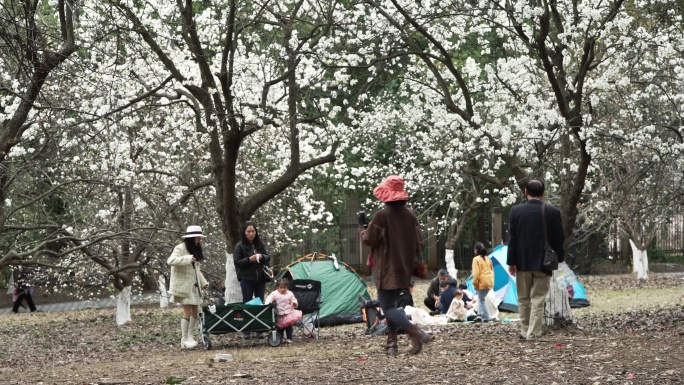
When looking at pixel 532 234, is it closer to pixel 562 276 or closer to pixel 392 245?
pixel 562 276

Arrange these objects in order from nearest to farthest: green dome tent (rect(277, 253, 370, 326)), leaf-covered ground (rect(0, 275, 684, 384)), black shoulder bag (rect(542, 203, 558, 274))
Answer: leaf-covered ground (rect(0, 275, 684, 384))
black shoulder bag (rect(542, 203, 558, 274))
green dome tent (rect(277, 253, 370, 326))

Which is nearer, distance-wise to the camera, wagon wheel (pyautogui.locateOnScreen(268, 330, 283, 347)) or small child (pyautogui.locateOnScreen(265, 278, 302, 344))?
wagon wheel (pyautogui.locateOnScreen(268, 330, 283, 347))

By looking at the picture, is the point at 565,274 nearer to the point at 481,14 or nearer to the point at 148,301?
the point at 481,14

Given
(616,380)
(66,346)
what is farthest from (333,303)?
(616,380)

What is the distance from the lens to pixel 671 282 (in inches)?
1053

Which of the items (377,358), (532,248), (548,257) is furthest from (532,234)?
(377,358)

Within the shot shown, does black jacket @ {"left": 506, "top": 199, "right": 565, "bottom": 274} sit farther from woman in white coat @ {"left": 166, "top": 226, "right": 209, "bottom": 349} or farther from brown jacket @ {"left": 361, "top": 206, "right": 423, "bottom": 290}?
woman in white coat @ {"left": 166, "top": 226, "right": 209, "bottom": 349}

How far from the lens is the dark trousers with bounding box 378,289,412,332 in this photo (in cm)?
962

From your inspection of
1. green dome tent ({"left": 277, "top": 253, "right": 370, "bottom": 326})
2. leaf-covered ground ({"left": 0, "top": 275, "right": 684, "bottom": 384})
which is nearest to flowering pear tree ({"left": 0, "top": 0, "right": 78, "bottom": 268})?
leaf-covered ground ({"left": 0, "top": 275, "right": 684, "bottom": 384})

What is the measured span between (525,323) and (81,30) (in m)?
9.04

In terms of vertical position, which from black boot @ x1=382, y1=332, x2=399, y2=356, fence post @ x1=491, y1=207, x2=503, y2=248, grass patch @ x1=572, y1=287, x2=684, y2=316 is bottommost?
black boot @ x1=382, y1=332, x2=399, y2=356

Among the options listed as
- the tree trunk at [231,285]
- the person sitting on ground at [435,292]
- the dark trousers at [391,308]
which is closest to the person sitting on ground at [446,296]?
the person sitting on ground at [435,292]

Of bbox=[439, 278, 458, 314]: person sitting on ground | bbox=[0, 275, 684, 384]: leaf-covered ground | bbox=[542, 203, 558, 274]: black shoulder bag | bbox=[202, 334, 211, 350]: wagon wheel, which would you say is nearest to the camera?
bbox=[0, 275, 684, 384]: leaf-covered ground

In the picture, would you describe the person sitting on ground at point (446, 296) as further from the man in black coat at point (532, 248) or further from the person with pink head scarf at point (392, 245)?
the person with pink head scarf at point (392, 245)
